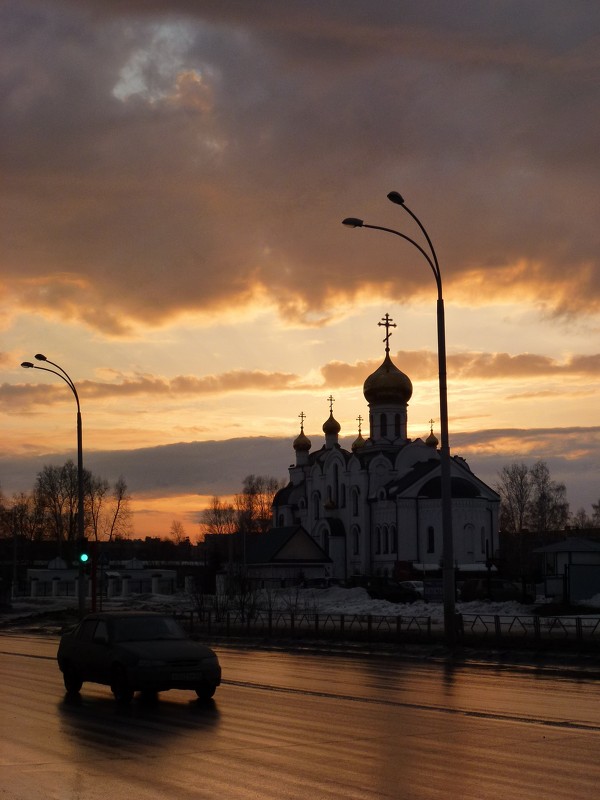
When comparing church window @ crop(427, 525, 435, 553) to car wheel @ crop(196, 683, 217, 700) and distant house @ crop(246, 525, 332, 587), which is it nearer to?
distant house @ crop(246, 525, 332, 587)

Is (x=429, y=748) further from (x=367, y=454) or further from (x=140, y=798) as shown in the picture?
(x=367, y=454)

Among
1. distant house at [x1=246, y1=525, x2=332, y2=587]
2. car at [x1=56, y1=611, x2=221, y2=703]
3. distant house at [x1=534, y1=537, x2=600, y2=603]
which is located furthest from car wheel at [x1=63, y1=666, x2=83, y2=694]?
distant house at [x1=246, y1=525, x2=332, y2=587]

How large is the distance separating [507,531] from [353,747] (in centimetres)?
11692

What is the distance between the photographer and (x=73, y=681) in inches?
688

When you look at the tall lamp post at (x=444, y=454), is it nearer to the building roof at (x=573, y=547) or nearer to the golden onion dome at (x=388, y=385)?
the building roof at (x=573, y=547)

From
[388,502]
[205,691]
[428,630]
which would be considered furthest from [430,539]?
[205,691]

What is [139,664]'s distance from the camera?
51.6 feet

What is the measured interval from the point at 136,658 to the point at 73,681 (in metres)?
2.24

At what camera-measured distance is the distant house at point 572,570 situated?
4459 cm

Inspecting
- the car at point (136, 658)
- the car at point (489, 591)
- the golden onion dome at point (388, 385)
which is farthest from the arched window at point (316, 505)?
the car at point (136, 658)

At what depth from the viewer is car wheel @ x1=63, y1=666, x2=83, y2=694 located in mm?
17422

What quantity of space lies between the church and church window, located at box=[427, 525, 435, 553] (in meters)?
0.02

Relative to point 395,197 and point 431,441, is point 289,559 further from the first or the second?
point 395,197

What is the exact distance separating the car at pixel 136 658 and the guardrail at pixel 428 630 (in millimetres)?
12010
